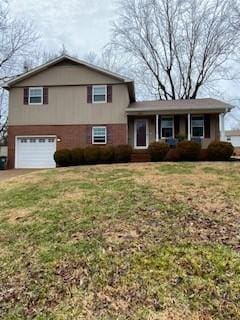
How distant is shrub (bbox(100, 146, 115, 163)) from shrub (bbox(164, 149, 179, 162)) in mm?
2815

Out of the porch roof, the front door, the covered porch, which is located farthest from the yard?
the front door

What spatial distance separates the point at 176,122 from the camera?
23.3m

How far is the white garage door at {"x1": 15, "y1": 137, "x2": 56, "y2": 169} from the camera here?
22.4m

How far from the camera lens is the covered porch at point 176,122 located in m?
22.2

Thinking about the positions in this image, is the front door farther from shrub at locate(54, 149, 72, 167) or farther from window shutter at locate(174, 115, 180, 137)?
shrub at locate(54, 149, 72, 167)

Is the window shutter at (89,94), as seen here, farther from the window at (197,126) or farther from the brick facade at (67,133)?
the window at (197,126)

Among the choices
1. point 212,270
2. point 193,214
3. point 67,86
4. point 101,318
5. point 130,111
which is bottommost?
point 101,318

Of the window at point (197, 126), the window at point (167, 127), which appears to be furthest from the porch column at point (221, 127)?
the window at point (167, 127)

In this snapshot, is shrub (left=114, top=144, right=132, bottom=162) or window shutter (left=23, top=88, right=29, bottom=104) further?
window shutter (left=23, top=88, right=29, bottom=104)

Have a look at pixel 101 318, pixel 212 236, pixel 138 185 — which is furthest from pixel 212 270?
pixel 138 185

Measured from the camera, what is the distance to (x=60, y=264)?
5.45 meters

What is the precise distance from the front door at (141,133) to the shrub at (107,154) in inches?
151

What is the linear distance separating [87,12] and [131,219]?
671 inches

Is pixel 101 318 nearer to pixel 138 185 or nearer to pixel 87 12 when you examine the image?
pixel 138 185
